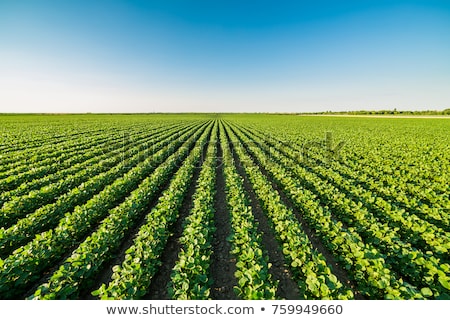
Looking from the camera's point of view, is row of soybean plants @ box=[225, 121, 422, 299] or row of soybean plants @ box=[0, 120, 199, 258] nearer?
row of soybean plants @ box=[225, 121, 422, 299]

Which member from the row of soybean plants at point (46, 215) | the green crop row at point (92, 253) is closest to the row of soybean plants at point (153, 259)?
the green crop row at point (92, 253)

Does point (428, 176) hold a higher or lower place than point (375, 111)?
lower

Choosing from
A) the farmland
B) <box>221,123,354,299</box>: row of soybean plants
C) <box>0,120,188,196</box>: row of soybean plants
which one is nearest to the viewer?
<box>221,123,354,299</box>: row of soybean plants

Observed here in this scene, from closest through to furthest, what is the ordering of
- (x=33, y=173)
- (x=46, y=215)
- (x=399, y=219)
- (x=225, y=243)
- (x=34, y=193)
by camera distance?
(x=399, y=219) < (x=225, y=243) < (x=46, y=215) < (x=34, y=193) < (x=33, y=173)

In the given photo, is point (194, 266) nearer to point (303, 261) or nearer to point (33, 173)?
point (303, 261)

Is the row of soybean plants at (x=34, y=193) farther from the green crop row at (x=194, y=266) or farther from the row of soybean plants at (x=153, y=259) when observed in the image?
the green crop row at (x=194, y=266)

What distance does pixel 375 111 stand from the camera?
343 feet

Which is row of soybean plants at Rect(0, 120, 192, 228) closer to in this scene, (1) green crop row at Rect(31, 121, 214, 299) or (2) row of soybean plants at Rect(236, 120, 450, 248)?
(1) green crop row at Rect(31, 121, 214, 299)

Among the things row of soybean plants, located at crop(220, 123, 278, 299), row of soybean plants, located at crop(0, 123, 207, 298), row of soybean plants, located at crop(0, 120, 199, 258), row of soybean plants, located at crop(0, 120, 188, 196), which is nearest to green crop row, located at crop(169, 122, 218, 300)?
row of soybean plants, located at crop(220, 123, 278, 299)

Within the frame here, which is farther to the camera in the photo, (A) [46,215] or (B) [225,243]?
(A) [46,215]

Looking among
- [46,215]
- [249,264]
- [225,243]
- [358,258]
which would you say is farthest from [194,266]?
[46,215]
